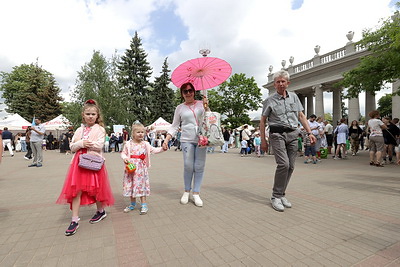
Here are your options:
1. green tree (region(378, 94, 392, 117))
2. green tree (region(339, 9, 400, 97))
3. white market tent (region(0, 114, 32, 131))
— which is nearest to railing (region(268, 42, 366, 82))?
green tree (region(339, 9, 400, 97))

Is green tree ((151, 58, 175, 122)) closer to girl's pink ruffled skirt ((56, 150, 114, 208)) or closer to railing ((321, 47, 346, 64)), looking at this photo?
railing ((321, 47, 346, 64))

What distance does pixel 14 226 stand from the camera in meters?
3.27

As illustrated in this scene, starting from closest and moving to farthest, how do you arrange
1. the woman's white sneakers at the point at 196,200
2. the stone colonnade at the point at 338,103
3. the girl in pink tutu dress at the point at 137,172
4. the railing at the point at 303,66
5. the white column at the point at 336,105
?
the girl in pink tutu dress at the point at 137,172
the woman's white sneakers at the point at 196,200
the stone colonnade at the point at 338,103
the white column at the point at 336,105
the railing at the point at 303,66

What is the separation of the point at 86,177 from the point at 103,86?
24936 millimetres

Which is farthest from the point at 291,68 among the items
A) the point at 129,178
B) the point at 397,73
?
the point at 129,178

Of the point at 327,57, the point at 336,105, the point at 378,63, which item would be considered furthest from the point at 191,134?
the point at 336,105

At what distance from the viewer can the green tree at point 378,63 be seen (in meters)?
9.75

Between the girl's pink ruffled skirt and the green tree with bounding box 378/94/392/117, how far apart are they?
235 ft

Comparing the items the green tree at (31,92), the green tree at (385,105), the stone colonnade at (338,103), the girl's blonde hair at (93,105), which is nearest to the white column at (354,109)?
the stone colonnade at (338,103)

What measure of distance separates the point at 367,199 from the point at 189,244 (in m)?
3.59

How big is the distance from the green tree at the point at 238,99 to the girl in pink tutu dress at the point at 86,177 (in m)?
39.7

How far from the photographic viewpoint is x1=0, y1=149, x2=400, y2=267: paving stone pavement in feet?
7.55

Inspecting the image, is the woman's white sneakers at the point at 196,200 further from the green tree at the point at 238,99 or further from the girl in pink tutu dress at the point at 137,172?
the green tree at the point at 238,99

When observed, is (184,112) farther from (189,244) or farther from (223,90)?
(223,90)
